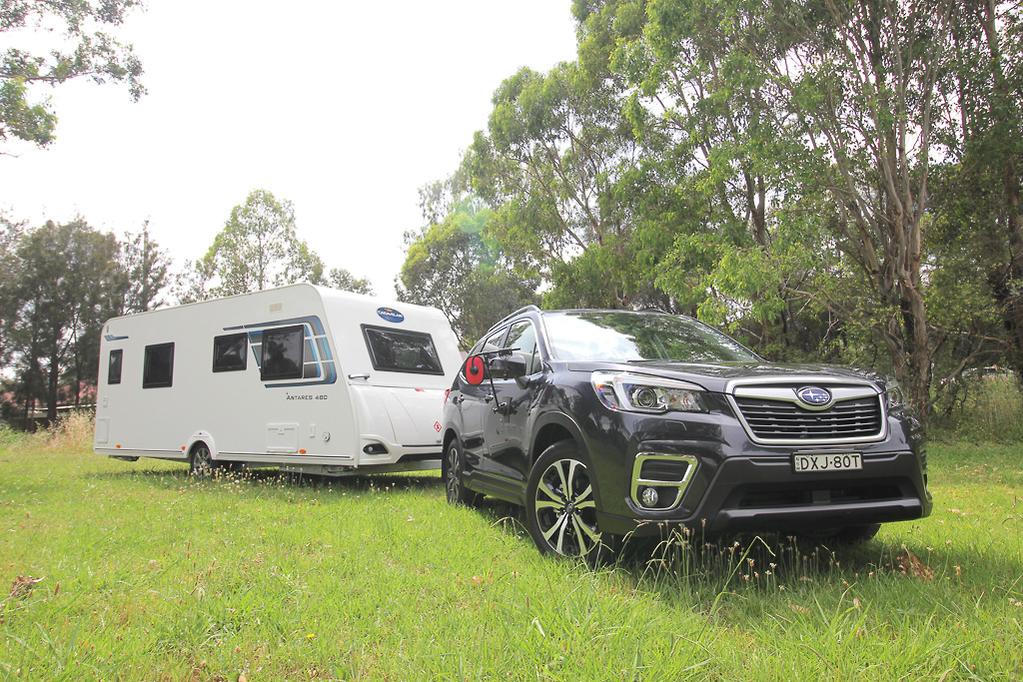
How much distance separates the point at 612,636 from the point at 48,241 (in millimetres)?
36039

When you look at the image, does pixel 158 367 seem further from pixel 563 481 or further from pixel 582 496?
pixel 582 496

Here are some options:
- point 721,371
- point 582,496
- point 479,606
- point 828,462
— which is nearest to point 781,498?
→ point 828,462

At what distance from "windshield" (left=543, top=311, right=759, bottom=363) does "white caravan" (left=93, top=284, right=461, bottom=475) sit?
388 centimetres

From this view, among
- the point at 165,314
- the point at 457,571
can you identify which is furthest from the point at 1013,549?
the point at 165,314

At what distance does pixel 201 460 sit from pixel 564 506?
7.89 meters

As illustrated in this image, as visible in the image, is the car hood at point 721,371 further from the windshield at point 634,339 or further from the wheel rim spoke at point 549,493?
the wheel rim spoke at point 549,493

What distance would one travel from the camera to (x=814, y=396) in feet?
12.3

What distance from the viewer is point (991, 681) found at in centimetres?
244

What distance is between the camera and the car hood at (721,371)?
3805 mm

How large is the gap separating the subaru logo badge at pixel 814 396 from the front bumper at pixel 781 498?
34 centimetres

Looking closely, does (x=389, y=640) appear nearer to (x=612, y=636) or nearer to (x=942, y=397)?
(x=612, y=636)

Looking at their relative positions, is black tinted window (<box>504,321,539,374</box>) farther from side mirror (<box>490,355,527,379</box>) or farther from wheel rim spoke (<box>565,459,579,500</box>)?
wheel rim spoke (<box>565,459,579,500</box>)

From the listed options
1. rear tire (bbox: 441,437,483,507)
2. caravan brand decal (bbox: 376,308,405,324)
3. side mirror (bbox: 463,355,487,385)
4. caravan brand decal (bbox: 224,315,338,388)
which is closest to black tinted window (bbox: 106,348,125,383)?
caravan brand decal (bbox: 224,315,338,388)

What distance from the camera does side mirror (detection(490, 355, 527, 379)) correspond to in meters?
4.91
